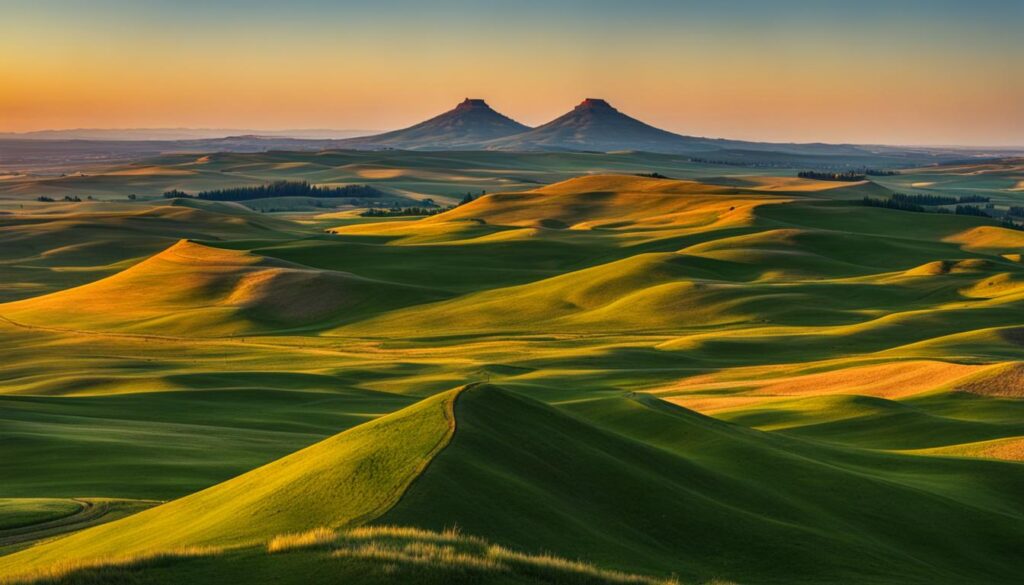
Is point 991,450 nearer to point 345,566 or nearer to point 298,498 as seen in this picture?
point 298,498

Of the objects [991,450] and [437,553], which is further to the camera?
[991,450]

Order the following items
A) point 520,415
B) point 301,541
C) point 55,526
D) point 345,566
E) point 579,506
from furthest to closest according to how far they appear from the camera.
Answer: point 55,526
point 520,415
point 579,506
point 301,541
point 345,566

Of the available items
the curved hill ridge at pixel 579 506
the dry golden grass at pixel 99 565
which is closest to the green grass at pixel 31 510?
the curved hill ridge at pixel 579 506

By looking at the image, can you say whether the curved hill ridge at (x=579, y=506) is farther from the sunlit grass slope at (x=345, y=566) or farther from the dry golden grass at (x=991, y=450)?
the dry golden grass at (x=991, y=450)

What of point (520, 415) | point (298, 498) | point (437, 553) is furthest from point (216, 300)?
point (437, 553)

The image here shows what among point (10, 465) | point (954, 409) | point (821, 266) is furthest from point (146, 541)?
point (821, 266)

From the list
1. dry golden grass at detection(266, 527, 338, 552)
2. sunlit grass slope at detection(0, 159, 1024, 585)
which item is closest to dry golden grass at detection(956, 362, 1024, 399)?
sunlit grass slope at detection(0, 159, 1024, 585)

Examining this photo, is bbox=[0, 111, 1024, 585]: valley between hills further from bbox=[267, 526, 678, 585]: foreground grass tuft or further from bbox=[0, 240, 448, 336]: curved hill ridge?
bbox=[0, 240, 448, 336]: curved hill ridge
